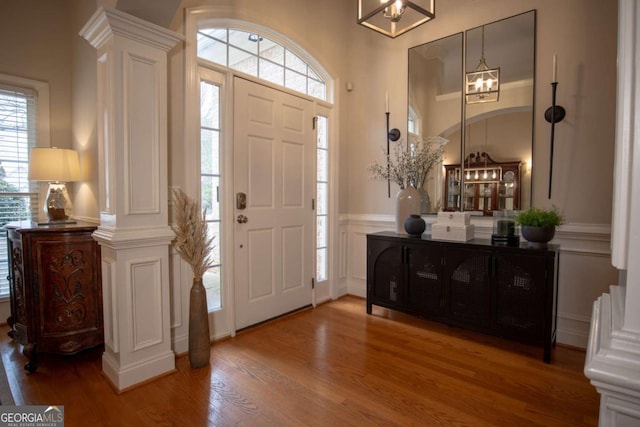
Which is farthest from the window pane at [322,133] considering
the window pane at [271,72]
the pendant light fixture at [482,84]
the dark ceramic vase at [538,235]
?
the dark ceramic vase at [538,235]

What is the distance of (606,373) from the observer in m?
0.71

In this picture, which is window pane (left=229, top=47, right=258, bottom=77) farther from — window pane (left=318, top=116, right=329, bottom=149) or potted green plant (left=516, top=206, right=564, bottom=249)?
potted green plant (left=516, top=206, right=564, bottom=249)

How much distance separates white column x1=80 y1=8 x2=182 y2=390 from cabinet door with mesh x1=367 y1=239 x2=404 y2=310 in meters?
1.88

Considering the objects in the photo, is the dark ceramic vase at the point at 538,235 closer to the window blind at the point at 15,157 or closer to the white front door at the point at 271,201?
the white front door at the point at 271,201

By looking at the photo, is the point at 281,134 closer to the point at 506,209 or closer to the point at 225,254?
the point at 225,254

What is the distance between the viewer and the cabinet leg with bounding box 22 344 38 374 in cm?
224

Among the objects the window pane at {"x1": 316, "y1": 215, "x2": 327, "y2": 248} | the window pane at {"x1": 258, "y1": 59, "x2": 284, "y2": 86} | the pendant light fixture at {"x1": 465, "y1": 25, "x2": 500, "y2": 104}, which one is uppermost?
the window pane at {"x1": 258, "y1": 59, "x2": 284, "y2": 86}

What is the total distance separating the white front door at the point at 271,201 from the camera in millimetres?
2949

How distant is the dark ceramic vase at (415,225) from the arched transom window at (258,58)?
169 centimetres

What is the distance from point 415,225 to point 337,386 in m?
1.58

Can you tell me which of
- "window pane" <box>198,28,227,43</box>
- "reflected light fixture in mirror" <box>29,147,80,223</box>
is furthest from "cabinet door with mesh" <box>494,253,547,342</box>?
"reflected light fixture in mirror" <box>29,147,80,223</box>

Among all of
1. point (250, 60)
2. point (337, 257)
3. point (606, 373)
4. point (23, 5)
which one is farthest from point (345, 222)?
point (23, 5)

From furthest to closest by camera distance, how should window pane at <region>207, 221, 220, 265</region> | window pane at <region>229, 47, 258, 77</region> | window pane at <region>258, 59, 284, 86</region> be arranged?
1. window pane at <region>258, 59, 284, 86</region>
2. window pane at <region>229, 47, 258, 77</region>
3. window pane at <region>207, 221, 220, 265</region>

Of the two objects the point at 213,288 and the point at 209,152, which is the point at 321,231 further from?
the point at 209,152
